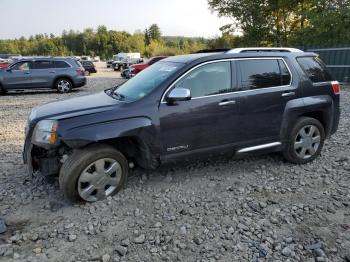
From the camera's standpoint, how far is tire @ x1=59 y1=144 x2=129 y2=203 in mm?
3684

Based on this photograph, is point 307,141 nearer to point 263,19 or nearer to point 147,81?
point 147,81

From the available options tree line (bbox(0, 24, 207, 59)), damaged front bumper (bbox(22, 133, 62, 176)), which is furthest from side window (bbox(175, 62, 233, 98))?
tree line (bbox(0, 24, 207, 59))

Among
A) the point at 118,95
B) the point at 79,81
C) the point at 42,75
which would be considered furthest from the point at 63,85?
the point at 118,95

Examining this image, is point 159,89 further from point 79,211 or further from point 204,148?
point 79,211

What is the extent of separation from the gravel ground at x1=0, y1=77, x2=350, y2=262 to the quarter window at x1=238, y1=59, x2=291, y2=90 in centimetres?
128

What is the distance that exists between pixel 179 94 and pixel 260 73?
4.67 ft

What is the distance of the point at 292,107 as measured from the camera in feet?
15.4

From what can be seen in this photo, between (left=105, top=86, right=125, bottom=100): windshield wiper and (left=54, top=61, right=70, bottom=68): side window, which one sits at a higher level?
(left=54, top=61, right=70, bottom=68): side window

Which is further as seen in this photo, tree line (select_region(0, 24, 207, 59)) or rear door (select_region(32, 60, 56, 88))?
tree line (select_region(0, 24, 207, 59))

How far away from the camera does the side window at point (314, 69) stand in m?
4.93

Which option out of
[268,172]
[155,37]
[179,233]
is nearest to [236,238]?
[179,233]

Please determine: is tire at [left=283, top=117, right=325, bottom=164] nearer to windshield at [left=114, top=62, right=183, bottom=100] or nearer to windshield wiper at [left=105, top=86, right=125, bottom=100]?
windshield at [left=114, top=62, right=183, bottom=100]

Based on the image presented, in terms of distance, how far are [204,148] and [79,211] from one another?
5.74 feet

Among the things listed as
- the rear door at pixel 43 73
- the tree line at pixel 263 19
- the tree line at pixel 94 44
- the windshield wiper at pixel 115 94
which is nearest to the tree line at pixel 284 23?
the tree line at pixel 263 19
